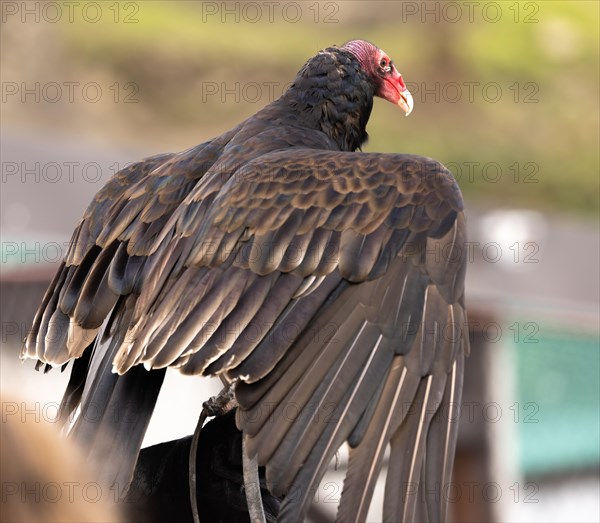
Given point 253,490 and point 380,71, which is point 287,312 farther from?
point 380,71

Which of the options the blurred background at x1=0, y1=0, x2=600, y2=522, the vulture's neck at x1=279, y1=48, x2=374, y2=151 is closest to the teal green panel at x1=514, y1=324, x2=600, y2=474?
the blurred background at x1=0, y1=0, x2=600, y2=522

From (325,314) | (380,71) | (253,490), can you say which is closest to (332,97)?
(380,71)

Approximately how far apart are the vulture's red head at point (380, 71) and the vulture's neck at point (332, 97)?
11 centimetres

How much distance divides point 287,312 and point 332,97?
1.12 m

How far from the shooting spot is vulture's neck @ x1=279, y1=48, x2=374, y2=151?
3492 millimetres

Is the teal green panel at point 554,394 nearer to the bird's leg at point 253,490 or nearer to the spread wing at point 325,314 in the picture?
the spread wing at point 325,314

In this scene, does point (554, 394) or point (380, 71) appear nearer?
point (380, 71)

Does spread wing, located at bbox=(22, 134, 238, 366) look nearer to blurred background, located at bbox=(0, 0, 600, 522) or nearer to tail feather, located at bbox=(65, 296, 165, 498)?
tail feather, located at bbox=(65, 296, 165, 498)

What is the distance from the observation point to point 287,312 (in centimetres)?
262

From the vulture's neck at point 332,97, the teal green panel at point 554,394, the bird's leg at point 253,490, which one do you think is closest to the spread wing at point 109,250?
the vulture's neck at point 332,97

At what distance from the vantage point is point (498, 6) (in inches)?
679

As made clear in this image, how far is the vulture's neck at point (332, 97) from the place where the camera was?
3.49 metres

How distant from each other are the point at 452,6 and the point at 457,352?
57.0ft

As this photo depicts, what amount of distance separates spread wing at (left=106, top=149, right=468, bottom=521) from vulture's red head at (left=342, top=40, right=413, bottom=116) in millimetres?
778
